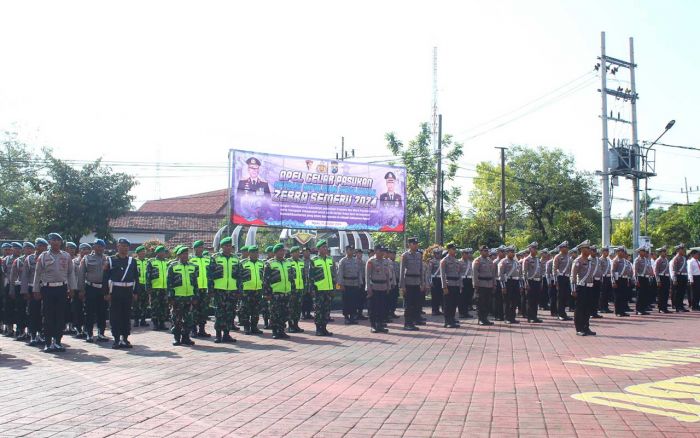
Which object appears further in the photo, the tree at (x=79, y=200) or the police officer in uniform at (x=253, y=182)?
the tree at (x=79, y=200)

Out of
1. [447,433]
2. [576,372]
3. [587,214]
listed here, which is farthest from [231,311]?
[587,214]

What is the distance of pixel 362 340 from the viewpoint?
13.7 meters

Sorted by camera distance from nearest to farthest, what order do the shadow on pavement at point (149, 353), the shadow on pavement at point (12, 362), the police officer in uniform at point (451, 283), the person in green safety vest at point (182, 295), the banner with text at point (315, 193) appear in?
the shadow on pavement at point (12, 362), the shadow on pavement at point (149, 353), the person in green safety vest at point (182, 295), the police officer in uniform at point (451, 283), the banner with text at point (315, 193)

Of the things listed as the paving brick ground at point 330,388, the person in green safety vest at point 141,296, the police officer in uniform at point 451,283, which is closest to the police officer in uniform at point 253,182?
the person in green safety vest at point 141,296

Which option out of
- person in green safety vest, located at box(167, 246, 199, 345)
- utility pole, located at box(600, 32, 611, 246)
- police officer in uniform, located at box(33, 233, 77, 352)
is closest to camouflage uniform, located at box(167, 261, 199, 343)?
person in green safety vest, located at box(167, 246, 199, 345)

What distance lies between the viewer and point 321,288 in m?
14.9

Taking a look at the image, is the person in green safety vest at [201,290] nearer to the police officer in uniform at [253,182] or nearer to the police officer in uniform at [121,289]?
the police officer in uniform at [121,289]

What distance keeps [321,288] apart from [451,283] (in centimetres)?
363

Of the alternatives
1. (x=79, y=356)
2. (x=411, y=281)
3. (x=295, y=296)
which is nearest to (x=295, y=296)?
(x=295, y=296)

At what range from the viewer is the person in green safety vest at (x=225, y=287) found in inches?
526

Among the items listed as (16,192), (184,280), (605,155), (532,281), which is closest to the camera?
(184,280)

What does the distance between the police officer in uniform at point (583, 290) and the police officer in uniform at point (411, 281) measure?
3.30 m

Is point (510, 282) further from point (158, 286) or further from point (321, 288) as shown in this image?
point (158, 286)

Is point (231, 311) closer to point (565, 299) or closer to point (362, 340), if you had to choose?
point (362, 340)
